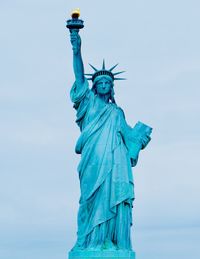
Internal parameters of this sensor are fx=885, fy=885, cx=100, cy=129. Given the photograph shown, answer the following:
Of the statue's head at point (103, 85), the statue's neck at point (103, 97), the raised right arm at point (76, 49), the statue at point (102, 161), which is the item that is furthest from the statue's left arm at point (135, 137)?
the raised right arm at point (76, 49)

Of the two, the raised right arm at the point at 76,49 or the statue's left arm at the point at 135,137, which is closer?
the raised right arm at the point at 76,49

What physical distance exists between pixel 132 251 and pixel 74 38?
508 cm

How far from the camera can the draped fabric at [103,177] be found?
19.9 meters

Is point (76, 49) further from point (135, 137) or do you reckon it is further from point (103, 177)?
point (103, 177)

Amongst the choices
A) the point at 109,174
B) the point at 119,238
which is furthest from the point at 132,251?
the point at 109,174

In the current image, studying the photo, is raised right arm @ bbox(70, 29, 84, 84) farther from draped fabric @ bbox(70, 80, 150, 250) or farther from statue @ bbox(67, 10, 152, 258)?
draped fabric @ bbox(70, 80, 150, 250)

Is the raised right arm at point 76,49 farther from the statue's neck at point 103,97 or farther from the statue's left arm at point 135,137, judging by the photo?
the statue's left arm at point 135,137

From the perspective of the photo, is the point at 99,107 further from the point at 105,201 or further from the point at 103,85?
the point at 105,201

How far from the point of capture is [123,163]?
20.3 m

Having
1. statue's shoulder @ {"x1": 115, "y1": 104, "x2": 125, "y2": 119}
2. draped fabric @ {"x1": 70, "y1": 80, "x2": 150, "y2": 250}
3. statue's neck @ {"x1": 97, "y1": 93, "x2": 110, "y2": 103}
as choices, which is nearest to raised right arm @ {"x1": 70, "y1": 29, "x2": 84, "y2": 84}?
draped fabric @ {"x1": 70, "y1": 80, "x2": 150, "y2": 250}

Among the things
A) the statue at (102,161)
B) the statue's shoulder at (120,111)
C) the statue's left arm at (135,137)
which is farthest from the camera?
the statue's shoulder at (120,111)

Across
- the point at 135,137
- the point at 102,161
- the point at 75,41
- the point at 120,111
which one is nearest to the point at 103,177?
the point at 102,161

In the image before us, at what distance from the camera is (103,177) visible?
789 inches

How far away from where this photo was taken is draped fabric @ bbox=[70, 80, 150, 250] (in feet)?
65.4
